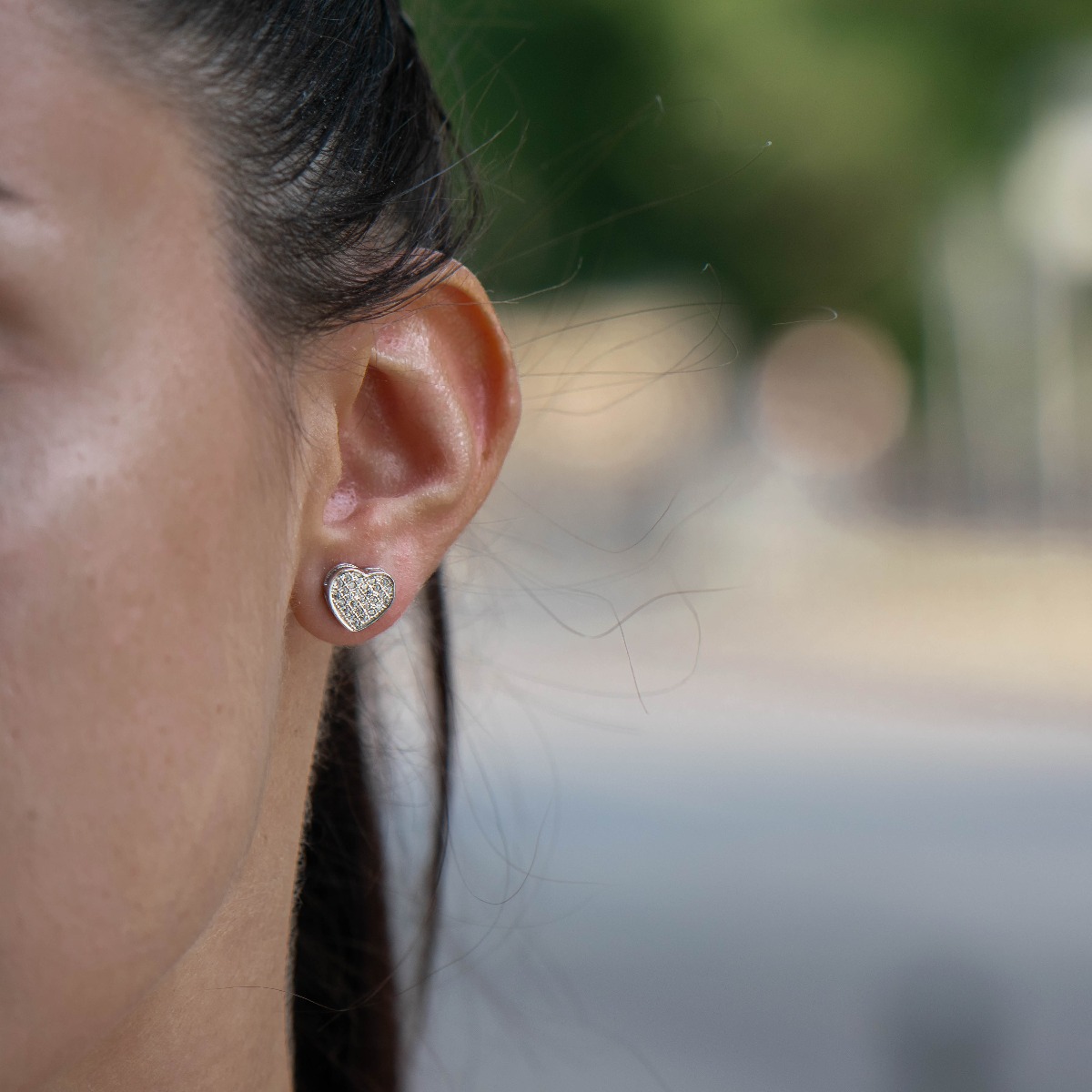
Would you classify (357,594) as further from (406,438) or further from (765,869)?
(765,869)

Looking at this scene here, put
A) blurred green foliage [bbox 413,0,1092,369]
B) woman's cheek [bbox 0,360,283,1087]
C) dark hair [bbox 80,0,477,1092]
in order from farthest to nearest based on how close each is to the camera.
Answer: blurred green foliage [bbox 413,0,1092,369]
dark hair [bbox 80,0,477,1092]
woman's cheek [bbox 0,360,283,1087]

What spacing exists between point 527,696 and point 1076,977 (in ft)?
8.37

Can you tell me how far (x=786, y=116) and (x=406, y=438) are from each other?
42.5ft

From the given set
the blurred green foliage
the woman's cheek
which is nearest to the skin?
the woman's cheek

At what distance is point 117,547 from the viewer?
41.5 inches

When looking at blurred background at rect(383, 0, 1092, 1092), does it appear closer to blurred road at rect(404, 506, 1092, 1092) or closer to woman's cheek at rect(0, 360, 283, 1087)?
blurred road at rect(404, 506, 1092, 1092)

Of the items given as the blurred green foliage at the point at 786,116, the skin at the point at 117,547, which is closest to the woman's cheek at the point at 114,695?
the skin at the point at 117,547

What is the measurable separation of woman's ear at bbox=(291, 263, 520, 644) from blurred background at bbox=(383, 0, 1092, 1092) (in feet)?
0.89

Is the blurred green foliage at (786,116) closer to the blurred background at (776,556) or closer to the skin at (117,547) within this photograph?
the blurred background at (776,556)

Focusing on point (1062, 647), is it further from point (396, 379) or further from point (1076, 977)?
point (396, 379)

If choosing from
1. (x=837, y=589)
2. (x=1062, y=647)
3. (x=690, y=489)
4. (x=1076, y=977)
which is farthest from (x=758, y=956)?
(x=690, y=489)

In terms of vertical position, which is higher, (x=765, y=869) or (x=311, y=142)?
(x=311, y=142)

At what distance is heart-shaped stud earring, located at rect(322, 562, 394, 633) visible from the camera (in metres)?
1.29

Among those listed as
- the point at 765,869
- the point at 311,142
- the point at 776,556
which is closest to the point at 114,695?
the point at 311,142
